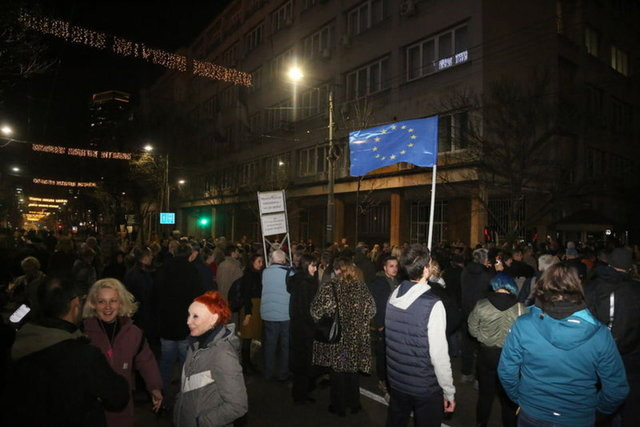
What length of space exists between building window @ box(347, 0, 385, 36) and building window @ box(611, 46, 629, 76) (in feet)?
50.8

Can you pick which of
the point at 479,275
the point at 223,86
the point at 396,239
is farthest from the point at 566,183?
the point at 223,86

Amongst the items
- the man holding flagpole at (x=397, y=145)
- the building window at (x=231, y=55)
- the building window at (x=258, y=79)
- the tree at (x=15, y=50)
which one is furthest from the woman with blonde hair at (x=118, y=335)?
the building window at (x=231, y=55)

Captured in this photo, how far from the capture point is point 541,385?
2924 mm

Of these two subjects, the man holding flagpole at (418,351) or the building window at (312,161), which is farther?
the building window at (312,161)

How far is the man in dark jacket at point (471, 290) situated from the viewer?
7.21 meters

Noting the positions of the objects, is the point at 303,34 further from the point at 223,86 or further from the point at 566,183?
the point at 566,183

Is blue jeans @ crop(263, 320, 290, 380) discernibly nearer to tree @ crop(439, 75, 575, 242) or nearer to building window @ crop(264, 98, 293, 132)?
tree @ crop(439, 75, 575, 242)

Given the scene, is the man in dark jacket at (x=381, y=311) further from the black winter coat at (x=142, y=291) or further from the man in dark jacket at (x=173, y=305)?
the black winter coat at (x=142, y=291)

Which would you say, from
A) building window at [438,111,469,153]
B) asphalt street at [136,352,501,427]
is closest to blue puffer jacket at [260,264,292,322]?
asphalt street at [136,352,501,427]

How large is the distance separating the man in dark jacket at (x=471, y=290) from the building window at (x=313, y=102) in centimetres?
2182

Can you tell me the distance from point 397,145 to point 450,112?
37.1ft

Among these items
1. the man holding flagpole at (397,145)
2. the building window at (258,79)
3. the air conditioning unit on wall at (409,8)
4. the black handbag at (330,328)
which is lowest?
the black handbag at (330,328)

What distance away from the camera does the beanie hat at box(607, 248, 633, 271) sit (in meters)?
4.75

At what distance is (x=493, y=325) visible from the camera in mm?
4887
